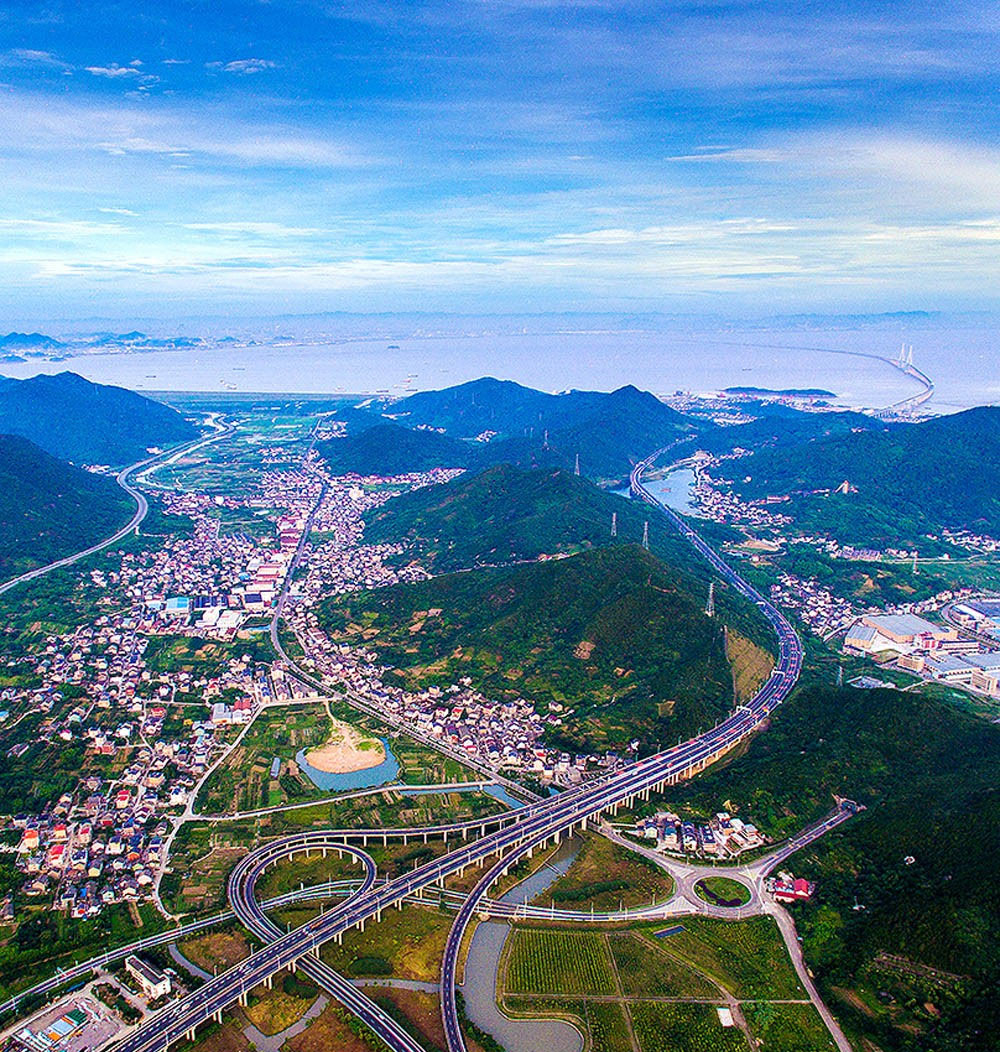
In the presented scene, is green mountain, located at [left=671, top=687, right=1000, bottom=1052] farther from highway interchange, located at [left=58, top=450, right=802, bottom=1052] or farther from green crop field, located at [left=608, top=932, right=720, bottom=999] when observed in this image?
green crop field, located at [left=608, top=932, right=720, bottom=999]

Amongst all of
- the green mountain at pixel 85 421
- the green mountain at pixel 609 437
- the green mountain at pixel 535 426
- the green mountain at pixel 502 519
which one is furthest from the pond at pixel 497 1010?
the green mountain at pixel 85 421

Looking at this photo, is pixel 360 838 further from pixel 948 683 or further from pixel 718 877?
pixel 948 683

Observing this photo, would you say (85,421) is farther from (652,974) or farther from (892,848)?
(892,848)

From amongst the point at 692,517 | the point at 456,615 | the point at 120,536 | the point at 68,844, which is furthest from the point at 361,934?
the point at 692,517

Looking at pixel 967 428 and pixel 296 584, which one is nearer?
pixel 296 584

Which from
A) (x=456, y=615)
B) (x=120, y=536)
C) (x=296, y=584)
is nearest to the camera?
(x=456, y=615)

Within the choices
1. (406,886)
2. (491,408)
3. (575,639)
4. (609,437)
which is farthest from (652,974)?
(491,408)
